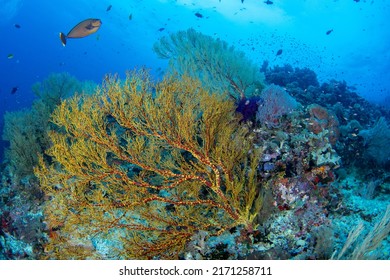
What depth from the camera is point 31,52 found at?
4530 inches

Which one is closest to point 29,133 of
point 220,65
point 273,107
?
point 220,65

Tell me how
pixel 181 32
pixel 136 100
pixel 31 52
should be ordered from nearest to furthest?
1. pixel 136 100
2. pixel 181 32
3. pixel 31 52

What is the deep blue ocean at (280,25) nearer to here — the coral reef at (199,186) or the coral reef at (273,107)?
the coral reef at (273,107)

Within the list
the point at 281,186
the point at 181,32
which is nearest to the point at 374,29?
the point at 181,32

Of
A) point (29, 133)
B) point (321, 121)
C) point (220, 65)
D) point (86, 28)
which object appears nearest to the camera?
point (321, 121)

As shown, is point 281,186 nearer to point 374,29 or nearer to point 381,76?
point 374,29

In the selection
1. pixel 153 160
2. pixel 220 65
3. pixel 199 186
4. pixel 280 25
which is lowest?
pixel 199 186

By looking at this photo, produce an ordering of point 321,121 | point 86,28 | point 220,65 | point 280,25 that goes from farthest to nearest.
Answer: point 280,25 < point 220,65 < point 86,28 < point 321,121

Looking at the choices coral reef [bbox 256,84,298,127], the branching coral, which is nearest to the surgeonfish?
the branching coral

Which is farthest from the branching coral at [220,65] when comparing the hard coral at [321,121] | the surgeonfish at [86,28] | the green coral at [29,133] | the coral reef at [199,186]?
the green coral at [29,133]

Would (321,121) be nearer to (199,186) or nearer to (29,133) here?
(199,186)

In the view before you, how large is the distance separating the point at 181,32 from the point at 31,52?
135043 millimetres

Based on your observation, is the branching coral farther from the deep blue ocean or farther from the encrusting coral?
the deep blue ocean

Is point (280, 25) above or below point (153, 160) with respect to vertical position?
above
